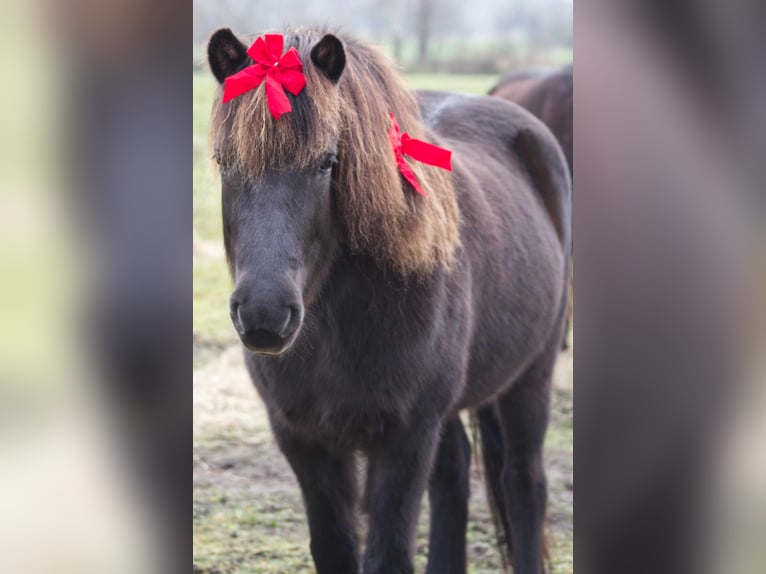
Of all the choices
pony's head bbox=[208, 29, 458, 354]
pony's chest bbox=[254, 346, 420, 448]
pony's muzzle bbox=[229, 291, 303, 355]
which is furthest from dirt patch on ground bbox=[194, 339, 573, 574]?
pony's muzzle bbox=[229, 291, 303, 355]

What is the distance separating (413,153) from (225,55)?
54 cm

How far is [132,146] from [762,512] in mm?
1349

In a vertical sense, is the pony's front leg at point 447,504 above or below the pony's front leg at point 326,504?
below

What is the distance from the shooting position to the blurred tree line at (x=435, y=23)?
4.16m

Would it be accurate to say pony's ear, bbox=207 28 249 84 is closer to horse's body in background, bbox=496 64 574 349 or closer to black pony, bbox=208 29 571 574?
black pony, bbox=208 29 571 574

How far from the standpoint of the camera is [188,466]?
1.75 metres

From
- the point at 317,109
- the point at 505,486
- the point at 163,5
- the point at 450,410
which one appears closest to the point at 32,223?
the point at 163,5

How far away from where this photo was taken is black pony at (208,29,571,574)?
2021mm

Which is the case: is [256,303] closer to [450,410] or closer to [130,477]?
[130,477]

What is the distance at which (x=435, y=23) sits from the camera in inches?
182

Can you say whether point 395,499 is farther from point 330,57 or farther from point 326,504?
point 330,57

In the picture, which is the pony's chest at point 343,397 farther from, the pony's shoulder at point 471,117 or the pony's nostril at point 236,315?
the pony's shoulder at point 471,117

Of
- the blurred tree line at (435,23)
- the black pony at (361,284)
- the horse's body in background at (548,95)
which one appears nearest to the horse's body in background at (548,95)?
the horse's body in background at (548,95)

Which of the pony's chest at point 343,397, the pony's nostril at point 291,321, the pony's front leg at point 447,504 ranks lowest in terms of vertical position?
the pony's front leg at point 447,504
